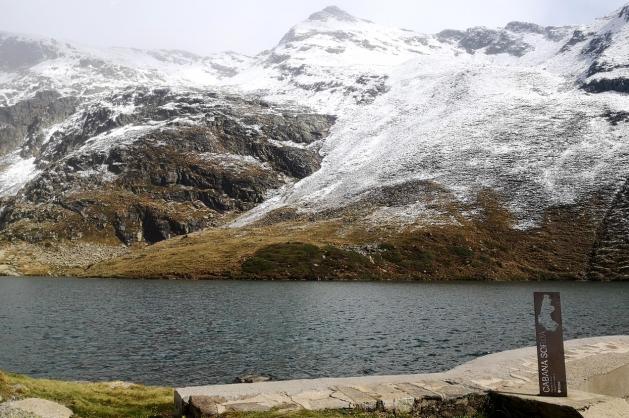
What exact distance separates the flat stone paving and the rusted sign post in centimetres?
80

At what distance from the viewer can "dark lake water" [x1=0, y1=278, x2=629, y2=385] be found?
36.3 meters

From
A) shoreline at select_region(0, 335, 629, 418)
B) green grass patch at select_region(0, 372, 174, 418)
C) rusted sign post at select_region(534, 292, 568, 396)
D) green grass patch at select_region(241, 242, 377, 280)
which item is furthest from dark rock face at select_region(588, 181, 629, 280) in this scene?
green grass patch at select_region(0, 372, 174, 418)

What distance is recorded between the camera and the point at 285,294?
91.6m

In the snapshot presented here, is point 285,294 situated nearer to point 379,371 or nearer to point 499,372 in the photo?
point 379,371

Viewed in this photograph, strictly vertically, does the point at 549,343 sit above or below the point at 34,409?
above

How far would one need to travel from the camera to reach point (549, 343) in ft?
61.6

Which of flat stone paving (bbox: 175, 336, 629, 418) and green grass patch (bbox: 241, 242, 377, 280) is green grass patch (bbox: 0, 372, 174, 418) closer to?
flat stone paving (bbox: 175, 336, 629, 418)

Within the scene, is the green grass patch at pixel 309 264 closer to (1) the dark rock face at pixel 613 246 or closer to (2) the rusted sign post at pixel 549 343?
(1) the dark rock face at pixel 613 246

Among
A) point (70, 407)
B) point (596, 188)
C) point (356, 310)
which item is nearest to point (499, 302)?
point (356, 310)

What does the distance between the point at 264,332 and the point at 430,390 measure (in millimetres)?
32517

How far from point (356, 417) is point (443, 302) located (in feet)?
214

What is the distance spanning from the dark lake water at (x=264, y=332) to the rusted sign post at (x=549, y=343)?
55.5ft

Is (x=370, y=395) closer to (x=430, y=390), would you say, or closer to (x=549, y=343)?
(x=430, y=390)

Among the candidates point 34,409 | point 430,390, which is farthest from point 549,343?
point 34,409
